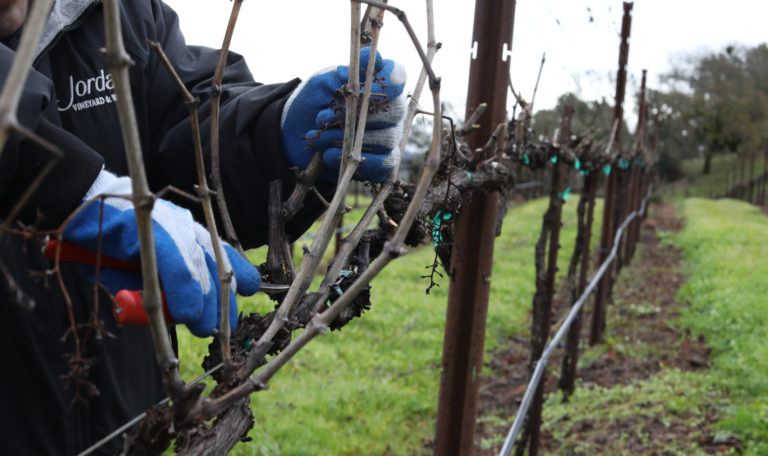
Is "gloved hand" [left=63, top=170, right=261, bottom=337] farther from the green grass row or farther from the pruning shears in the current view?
the green grass row

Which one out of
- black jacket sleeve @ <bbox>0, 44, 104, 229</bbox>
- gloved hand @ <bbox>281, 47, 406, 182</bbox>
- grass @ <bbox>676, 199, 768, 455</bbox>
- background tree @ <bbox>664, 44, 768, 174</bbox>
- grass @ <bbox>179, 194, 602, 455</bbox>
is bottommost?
grass @ <bbox>179, 194, 602, 455</bbox>

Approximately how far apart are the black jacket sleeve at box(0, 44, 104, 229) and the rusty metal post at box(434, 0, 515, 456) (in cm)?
193

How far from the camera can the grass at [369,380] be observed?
5367 millimetres

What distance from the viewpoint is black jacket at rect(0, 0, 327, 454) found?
143 cm

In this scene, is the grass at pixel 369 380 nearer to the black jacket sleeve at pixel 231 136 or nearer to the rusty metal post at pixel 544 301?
the rusty metal post at pixel 544 301

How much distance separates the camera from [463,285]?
2.92m

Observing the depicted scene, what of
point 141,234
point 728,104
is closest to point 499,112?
point 141,234

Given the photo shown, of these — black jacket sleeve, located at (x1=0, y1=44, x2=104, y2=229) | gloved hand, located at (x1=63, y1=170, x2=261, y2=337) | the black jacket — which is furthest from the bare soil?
black jacket sleeve, located at (x1=0, y1=44, x2=104, y2=229)

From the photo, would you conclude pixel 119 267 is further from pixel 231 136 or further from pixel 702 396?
pixel 702 396

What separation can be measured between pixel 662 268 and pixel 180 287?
51.0 ft

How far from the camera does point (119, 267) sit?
1.04 m

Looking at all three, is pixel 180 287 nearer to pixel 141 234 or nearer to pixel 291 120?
pixel 141 234

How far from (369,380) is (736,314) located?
19.0 ft

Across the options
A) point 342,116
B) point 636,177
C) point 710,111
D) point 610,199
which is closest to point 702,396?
point 610,199
